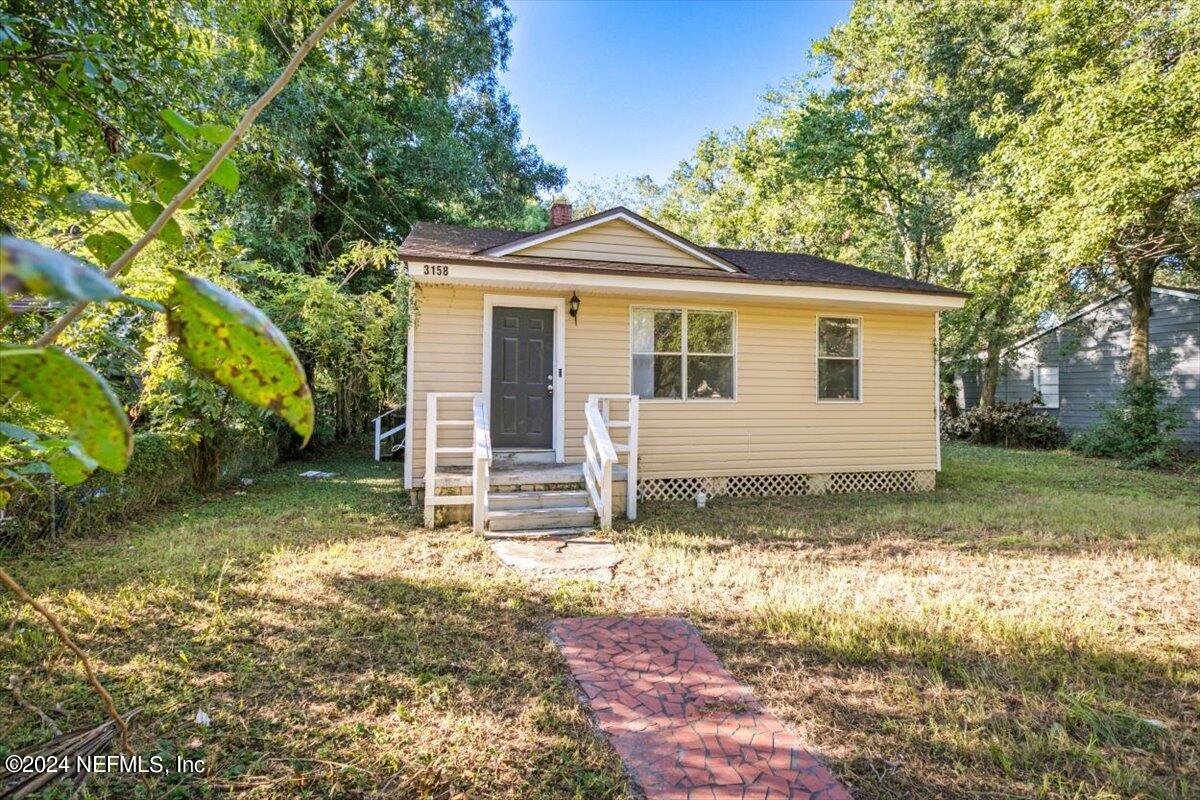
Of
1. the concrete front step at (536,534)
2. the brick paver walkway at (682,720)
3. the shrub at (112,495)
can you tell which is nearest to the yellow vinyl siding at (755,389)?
the concrete front step at (536,534)

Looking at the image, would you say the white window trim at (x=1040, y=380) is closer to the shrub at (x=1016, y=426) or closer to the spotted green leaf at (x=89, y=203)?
the shrub at (x=1016, y=426)

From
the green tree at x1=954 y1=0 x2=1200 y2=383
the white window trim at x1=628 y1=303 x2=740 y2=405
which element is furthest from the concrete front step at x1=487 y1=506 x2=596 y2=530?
the green tree at x1=954 y1=0 x2=1200 y2=383

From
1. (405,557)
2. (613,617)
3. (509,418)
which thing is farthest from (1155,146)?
(405,557)

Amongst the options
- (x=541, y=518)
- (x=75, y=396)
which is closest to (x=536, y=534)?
(x=541, y=518)

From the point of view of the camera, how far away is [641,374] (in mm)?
8070

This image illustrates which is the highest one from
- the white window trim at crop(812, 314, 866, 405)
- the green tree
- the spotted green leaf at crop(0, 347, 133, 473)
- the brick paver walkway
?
the green tree

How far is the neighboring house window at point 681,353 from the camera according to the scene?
807 centimetres

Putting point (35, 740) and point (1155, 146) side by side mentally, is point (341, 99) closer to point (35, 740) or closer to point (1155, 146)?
point (35, 740)

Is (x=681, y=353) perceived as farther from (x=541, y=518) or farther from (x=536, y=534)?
(x=536, y=534)

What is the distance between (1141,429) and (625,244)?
11385 millimetres

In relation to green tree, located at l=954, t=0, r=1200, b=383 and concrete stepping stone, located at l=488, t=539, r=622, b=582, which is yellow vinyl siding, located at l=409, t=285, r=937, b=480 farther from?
green tree, located at l=954, t=0, r=1200, b=383

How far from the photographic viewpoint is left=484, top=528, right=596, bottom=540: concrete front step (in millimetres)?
5844

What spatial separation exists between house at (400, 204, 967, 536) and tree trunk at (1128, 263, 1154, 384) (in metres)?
6.62

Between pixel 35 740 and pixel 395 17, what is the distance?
15455mm
